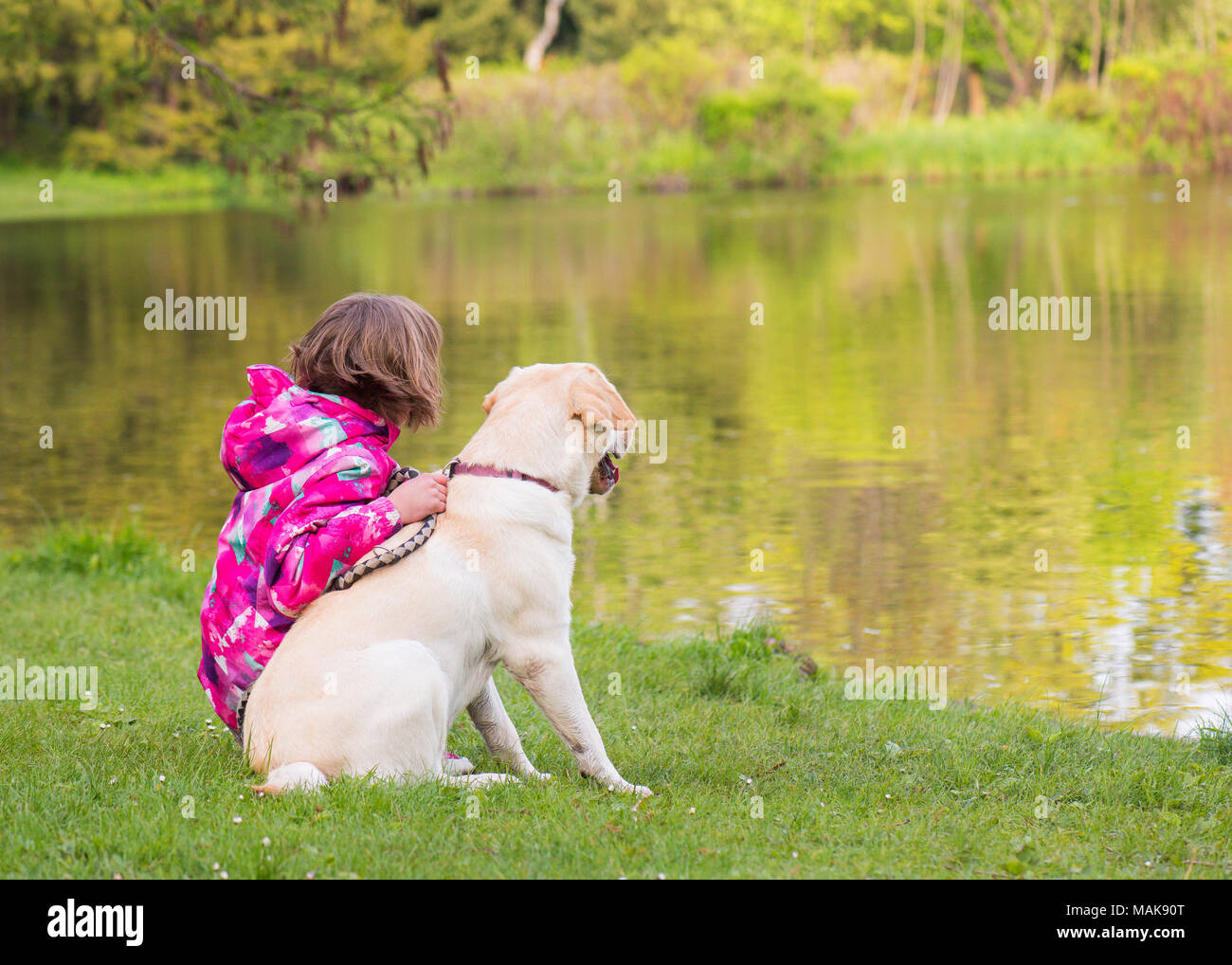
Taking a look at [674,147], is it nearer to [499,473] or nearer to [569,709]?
[499,473]

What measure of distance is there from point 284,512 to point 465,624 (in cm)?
73

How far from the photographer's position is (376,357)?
16.3ft

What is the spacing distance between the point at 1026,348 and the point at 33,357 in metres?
12.9

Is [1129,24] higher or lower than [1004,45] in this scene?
higher

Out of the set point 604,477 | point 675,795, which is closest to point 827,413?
point 604,477

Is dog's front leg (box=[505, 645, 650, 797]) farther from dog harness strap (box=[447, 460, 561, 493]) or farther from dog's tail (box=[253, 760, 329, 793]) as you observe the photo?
dog's tail (box=[253, 760, 329, 793])

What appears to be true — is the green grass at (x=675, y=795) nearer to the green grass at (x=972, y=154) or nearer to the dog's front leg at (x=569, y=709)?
the dog's front leg at (x=569, y=709)

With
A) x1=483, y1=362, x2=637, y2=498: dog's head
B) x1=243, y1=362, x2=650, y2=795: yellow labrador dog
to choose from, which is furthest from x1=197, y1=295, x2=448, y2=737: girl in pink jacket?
x1=483, y1=362, x2=637, y2=498: dog's head

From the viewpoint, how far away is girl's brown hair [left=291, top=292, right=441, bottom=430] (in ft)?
16.3

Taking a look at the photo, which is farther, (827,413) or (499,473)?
(827,413)

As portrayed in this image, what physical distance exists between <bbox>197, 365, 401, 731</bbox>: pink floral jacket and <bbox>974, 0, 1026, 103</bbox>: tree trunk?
56.0m

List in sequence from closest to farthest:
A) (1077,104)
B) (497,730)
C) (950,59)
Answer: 1. (497,730)
2. (1077,104)
3. (950,59)
